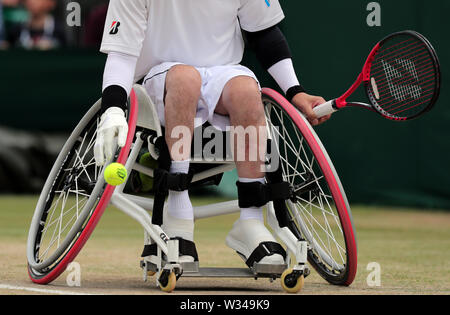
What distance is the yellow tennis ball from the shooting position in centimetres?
297

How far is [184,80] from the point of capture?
10.9ft

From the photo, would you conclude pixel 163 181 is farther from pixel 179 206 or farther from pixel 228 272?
pixel 228 272

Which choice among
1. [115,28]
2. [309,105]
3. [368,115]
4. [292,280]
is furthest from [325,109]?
[368,115]

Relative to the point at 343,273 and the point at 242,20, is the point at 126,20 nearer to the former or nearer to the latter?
the point at 242,20

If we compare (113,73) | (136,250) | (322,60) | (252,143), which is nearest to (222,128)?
(252,143)

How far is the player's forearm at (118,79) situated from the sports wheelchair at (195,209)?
1.8 inches

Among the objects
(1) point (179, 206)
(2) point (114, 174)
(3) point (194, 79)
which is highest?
(3) point (194, 79)

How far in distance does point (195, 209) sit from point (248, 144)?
0.50 meters

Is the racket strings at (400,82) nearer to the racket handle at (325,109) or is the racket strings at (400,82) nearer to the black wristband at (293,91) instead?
the racket handle at (325,109)

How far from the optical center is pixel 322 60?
7.31 m

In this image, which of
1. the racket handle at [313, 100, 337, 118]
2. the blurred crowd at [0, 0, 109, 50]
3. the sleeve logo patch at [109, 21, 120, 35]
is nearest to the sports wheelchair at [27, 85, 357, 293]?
the racket handle at [313, 100, 337, 118]

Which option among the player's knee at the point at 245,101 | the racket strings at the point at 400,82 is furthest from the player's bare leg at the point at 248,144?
the racket strings at the point at 400,82

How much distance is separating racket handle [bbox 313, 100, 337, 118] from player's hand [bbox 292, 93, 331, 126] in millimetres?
23
